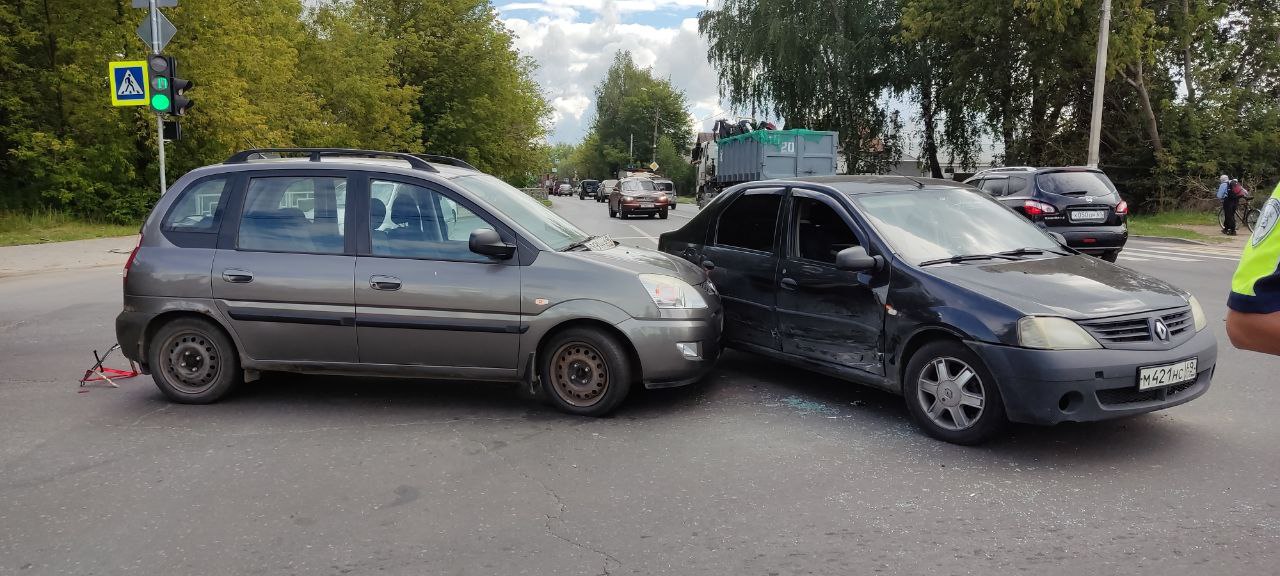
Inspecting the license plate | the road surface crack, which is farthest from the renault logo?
the license plate

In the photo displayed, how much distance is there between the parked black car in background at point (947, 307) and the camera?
4.52m

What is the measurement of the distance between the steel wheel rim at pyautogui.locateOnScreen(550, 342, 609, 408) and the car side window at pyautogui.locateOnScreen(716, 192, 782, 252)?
1.63 m

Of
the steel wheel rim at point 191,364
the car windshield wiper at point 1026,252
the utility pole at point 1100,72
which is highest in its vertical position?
the utility pole at point 1100,72

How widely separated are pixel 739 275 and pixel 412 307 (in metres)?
2.38

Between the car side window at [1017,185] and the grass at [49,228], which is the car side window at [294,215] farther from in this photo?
the grass at [49,228]

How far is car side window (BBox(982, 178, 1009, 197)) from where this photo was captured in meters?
13.8

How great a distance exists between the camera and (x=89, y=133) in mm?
23203

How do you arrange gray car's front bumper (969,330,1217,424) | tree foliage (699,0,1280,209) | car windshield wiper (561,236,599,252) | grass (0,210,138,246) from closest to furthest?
gray car's front bumper (969,330,1217,424) < car windshield wiper (561,236,599,252) < grass (0,210,138,246) < tree foliage (699,0,1280,209)

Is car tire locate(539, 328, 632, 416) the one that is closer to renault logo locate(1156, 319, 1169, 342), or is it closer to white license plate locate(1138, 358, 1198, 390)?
white license plate locate(1138, 358, 1198, 390)

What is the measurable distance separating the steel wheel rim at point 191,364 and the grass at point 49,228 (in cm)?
1610

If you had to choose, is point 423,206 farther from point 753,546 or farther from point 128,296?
point 753,546

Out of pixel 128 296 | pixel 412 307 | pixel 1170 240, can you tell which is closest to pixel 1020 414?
pixel 412 307

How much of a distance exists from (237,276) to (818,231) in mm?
3827

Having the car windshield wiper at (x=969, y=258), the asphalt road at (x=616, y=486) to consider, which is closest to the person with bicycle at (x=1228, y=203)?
the asphalt road at (x=616, y=486)
